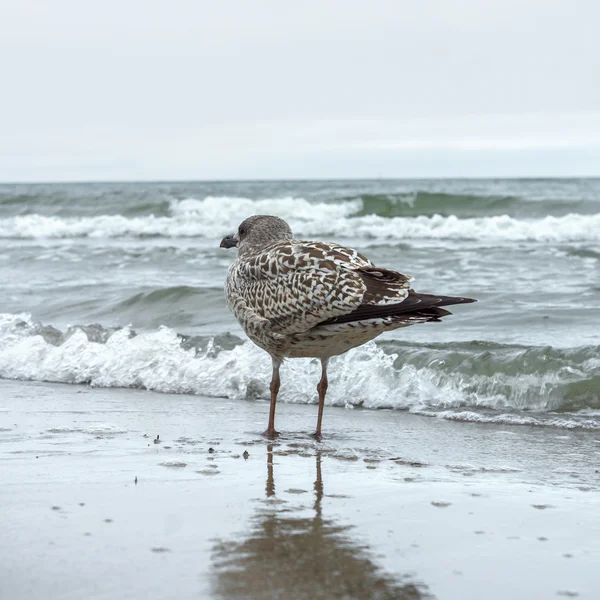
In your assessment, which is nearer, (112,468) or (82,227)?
(112,468)

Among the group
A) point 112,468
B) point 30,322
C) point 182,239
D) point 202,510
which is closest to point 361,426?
point 112,468

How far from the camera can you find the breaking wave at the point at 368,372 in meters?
6.61

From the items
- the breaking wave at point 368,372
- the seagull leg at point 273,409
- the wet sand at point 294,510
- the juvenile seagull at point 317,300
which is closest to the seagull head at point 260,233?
the juvenile seagull at point 317,300

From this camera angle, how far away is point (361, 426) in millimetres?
6070

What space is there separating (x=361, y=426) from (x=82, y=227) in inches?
921

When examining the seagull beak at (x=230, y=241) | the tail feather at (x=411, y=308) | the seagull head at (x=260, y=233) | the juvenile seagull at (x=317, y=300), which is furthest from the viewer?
the seagull beak at (x=230, y=241)

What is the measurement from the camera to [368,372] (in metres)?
7.23

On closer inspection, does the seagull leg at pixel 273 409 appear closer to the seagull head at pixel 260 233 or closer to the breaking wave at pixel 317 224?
the seagull head at pixel 260 233

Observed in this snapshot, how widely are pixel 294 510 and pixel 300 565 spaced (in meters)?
0.68

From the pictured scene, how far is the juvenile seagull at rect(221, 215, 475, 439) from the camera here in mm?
4879

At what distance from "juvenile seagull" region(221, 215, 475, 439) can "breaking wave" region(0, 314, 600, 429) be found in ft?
4.24

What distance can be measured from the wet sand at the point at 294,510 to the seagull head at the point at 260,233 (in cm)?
113

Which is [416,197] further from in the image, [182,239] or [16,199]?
[16,199]

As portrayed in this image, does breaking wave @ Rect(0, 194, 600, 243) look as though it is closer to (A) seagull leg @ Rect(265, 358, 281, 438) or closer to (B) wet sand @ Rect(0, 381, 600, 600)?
(A) seagull leg @ Rect(265, 358, 281, 438)
